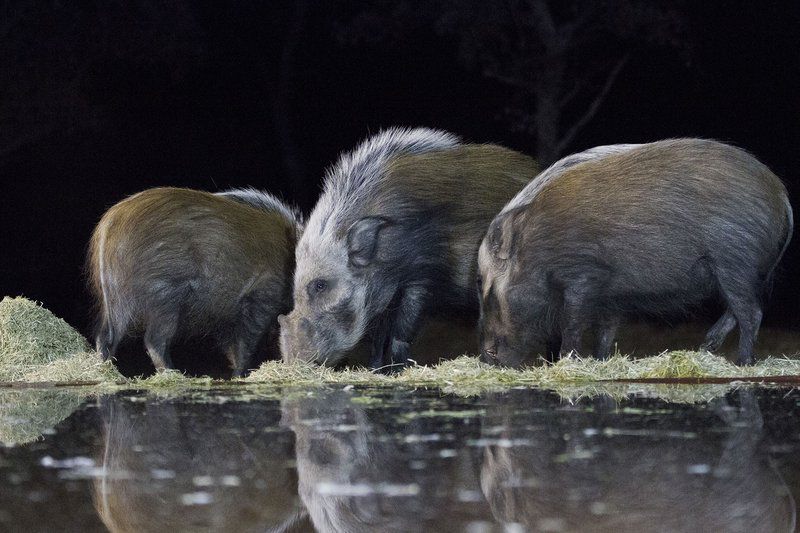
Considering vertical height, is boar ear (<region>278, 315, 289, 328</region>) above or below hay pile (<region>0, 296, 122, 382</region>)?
above

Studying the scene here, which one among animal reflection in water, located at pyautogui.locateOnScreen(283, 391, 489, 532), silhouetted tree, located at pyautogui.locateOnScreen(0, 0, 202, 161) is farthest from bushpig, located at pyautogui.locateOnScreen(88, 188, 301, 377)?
silhouetted tree, located at pyautogui.locateOnScreen(0, 0, 202, 161)

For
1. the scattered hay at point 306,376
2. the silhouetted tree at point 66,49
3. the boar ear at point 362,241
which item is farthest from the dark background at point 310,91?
the scattered hay at point 306,376

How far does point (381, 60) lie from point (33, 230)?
12.8 ft

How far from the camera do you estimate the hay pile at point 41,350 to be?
7906 mm

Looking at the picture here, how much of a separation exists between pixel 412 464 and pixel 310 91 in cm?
953

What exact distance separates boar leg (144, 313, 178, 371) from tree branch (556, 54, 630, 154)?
5.13 metres

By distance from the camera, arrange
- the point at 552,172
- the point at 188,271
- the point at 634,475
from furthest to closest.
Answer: the point at 188,271, the point at 552,172, the point at 634,475

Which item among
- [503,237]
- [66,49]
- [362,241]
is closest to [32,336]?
[362,241]

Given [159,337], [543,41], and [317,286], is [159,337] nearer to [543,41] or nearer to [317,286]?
[317,286]

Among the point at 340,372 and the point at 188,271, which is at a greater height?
the point at 188,271

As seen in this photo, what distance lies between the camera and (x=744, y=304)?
736cm

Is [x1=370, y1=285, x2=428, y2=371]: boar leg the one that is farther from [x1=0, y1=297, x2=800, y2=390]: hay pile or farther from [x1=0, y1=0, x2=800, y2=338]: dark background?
[x1=0, y1=0, x2=800, y2=338]: dark background

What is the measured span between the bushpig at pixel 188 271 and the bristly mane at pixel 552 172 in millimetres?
1761

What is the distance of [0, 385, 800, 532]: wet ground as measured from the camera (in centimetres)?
341
